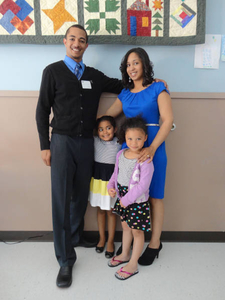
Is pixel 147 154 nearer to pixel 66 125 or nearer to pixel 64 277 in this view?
pixel 66 125

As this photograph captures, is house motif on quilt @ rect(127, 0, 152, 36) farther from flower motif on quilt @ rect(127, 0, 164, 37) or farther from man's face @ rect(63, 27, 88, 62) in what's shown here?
man's face @ rect(63, 27, 88, 62)

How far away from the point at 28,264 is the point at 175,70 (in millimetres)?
1791

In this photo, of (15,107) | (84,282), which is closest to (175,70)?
(15,107)

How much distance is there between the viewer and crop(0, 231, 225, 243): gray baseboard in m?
1.77

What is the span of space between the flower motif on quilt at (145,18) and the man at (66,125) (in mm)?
410

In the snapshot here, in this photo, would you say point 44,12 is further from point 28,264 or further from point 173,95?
point 28,264

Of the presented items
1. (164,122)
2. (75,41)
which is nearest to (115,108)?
(164,122)

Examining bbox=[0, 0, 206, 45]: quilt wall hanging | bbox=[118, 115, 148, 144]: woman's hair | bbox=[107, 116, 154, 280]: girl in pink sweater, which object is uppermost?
bbox=[0, 0, 206, 45]: quilt wall hanging

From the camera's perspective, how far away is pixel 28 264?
1.51m

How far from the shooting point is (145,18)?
5.04 feet

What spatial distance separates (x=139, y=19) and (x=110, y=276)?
179 cm

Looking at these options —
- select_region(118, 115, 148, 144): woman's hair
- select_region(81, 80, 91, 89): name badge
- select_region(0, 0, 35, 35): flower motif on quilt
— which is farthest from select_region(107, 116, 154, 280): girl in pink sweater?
select_region(0, 0, 35, 35): flower motif on quilt

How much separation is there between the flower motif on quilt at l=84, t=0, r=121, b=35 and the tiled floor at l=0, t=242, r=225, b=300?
166cm

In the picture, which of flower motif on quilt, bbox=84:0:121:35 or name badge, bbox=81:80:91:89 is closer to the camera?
name badge, bbox=81:80:91:89
